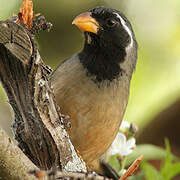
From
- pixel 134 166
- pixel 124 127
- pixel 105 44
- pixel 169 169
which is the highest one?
pixel 105 44

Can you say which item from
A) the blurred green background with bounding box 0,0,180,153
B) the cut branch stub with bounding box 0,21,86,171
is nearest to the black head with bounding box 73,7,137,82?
the cut branch stub with bounding box 0,21,86,171

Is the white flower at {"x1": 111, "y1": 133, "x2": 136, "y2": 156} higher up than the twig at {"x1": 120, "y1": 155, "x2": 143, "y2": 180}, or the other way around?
the twig at {"x1": 120, "y1": 155, "x2": 143, "y2": 180}

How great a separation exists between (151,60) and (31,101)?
3.45m

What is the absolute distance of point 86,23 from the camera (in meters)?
2.57

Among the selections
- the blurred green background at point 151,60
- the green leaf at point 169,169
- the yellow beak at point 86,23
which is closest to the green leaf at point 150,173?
the green leaf at point 169,169

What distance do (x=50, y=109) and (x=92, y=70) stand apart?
797mm

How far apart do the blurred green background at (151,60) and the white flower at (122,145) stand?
1.55 meters

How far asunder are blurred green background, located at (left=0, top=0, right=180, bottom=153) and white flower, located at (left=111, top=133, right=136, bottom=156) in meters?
1.55

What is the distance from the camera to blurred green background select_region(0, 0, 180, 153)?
15.5ft

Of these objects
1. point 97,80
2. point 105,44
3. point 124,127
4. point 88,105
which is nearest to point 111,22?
point 105,44

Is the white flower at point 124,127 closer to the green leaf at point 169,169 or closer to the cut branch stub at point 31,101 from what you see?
the green leaf at point 169,169

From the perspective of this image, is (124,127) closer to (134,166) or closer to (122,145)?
(122,145)

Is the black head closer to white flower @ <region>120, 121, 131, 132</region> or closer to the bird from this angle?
the bird

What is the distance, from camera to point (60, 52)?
6.02m
